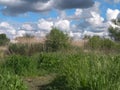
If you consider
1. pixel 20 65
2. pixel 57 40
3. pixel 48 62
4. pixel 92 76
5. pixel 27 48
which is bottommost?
pixel 27 48

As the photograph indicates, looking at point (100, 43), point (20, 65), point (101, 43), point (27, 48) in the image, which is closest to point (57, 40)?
point (27, 48)

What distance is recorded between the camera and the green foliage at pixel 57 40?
96.6 feet

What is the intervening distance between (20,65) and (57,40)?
579 inches

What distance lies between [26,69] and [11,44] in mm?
15157

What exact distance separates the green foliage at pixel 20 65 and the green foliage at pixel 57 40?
38.6 feet

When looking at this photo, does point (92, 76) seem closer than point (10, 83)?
Yes

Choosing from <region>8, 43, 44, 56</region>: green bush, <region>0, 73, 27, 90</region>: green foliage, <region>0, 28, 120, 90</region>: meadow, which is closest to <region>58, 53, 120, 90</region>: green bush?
<region>0, 28, 120, 90</region>: meadow

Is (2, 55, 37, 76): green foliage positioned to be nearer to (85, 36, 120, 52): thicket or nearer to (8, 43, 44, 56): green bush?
(85, 36, 120, 52): thicket

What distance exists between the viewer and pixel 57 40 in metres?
30.9

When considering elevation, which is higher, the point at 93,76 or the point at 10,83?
the point at 93,76

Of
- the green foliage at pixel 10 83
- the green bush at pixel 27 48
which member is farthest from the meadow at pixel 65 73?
the green bush at pixel 27 48

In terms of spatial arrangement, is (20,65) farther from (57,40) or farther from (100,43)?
(57,40)

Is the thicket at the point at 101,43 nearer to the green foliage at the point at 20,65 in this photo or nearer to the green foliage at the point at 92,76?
the green foliage at the point at 20,65

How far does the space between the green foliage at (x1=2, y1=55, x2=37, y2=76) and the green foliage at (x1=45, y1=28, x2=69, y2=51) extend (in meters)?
11.8
